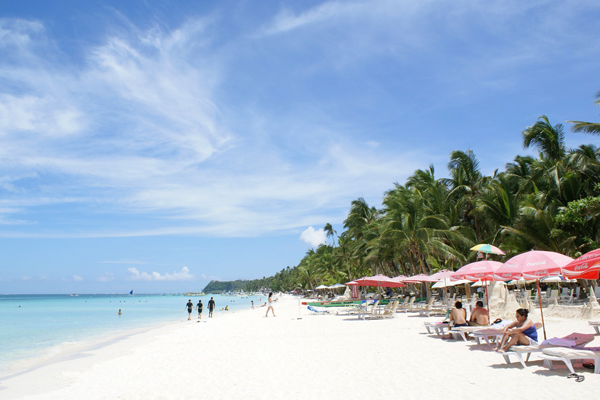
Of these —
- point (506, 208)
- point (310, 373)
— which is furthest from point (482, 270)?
Answer: point (506, 208)

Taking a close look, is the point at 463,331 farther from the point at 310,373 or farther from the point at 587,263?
the point at 310,373

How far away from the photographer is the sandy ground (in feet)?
18.3

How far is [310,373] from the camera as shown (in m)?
6.96

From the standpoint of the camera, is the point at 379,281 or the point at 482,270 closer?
the point at 482,270

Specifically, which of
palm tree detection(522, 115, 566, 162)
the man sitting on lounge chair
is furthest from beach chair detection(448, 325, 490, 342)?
palm tree detection(522, 115, 566, 162)

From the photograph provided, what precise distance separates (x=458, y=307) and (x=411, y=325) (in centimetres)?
421

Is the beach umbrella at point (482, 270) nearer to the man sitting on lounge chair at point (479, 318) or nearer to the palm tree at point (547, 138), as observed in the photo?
the man sitting on lounge chair at point (479, 318)

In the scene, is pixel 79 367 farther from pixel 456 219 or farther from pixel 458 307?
pixel 456 219

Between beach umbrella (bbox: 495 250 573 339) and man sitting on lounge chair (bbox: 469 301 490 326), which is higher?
beach umbrella (bbox: 495 250 573 339)

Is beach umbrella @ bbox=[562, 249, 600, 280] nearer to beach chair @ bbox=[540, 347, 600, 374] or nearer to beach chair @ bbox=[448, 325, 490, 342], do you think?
beach chair @ bbox=[540, 347, 600, 374]

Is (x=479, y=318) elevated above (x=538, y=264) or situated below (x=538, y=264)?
below

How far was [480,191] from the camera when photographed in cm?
2773

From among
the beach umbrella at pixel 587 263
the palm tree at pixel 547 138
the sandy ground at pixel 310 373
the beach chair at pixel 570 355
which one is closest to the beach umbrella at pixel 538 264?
the beach umbrella at pixel 587 263

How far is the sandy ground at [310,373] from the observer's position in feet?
18.3
